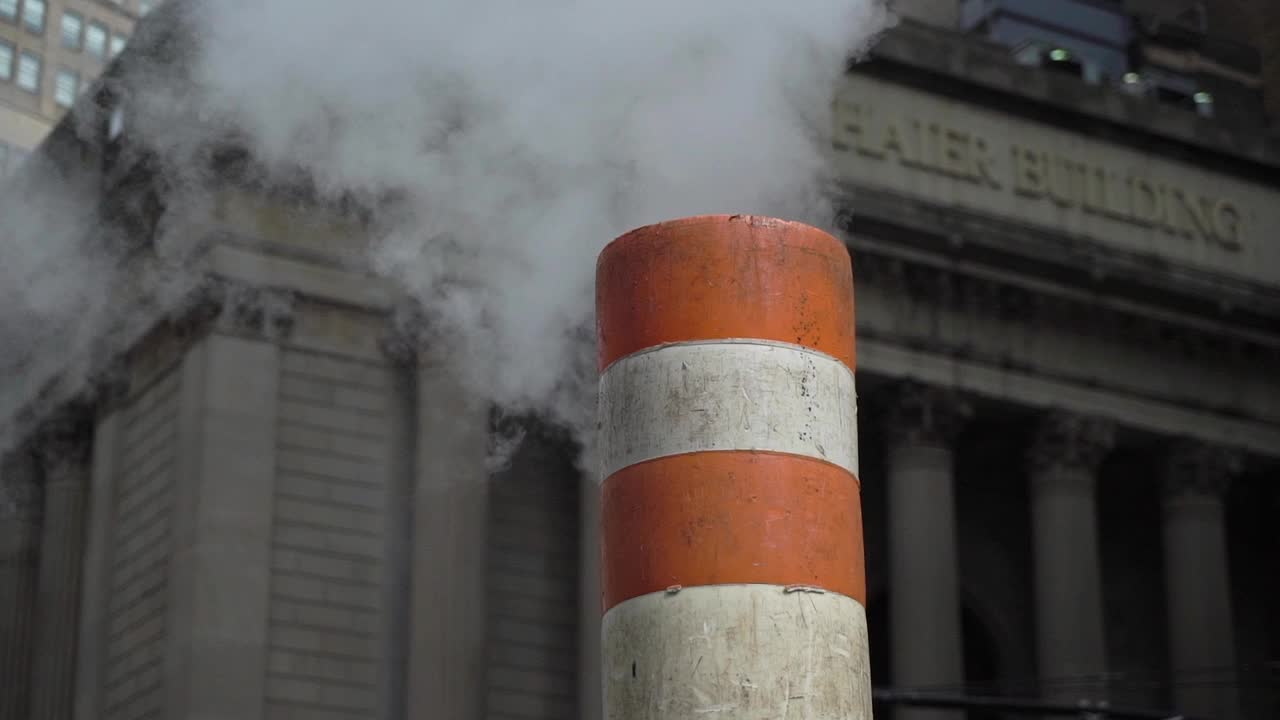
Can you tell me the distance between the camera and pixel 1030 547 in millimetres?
37156

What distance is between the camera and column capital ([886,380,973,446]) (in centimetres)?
3362

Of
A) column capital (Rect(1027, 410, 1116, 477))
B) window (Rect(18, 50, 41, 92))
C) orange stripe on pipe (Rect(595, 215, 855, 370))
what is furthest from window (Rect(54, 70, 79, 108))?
orange stripe on pipe (Rect(595, 215, 855, 370))

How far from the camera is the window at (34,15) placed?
228ft

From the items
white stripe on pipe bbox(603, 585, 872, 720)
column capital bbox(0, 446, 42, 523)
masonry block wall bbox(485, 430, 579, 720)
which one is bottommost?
white stripe on pipe bbox(603, 585, 872, 720)

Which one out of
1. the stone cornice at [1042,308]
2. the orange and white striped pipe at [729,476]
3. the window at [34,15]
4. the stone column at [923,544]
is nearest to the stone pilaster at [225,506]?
the stone cornice at [1042,308]

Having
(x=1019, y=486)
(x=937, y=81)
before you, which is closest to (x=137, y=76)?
(x=937, y=81)

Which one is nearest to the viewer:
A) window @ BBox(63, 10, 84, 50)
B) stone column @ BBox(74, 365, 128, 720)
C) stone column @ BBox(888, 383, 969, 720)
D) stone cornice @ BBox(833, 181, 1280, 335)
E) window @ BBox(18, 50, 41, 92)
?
stone column @ BBox(74, 365, 128, 720)

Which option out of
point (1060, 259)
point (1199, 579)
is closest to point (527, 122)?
point (1060, 259)

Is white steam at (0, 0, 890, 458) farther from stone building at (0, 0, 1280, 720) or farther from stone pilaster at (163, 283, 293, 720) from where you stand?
stone building at (0, 0, 1280, 720)

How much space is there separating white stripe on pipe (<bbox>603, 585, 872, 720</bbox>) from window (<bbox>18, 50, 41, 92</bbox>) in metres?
64.5

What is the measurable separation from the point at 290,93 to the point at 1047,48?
20300mm

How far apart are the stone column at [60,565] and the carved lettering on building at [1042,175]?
37.3 ft

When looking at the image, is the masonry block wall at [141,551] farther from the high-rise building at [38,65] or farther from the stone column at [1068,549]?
the high-rise building at [38,65]

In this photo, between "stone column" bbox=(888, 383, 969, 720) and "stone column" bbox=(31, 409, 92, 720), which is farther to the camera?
"stone column" bbox=(888, 383, 969, 720)
